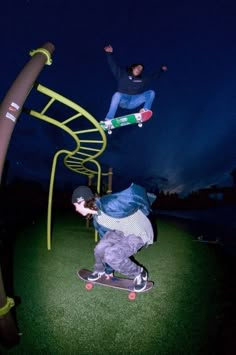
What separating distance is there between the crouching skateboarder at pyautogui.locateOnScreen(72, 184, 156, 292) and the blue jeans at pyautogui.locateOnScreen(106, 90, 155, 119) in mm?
2846

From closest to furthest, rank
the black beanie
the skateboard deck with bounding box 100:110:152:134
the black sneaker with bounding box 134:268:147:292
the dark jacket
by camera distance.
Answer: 1. the black beanie
2. the black sneaker with bounding box 134:268:147:292
3. the skateboard deck with bounding box 100:110:152:134
4. the dark jacket

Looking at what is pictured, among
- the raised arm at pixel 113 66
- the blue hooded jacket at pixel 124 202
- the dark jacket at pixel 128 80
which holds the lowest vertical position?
the blue hooded jacket at pixel 124 202

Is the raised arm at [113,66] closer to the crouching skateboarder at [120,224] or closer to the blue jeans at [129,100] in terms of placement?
the blue jeans at [129,100]

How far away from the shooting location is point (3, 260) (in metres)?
4.65

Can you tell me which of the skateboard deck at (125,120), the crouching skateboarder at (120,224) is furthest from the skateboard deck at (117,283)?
the skateboard deck at (125,120)

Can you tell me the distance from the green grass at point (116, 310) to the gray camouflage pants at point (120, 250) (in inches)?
18.7

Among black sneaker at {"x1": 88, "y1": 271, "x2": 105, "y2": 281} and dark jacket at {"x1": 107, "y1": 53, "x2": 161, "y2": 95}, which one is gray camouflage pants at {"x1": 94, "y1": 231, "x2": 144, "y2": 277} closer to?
black sneaker at {"x1": 88, "y1": 271, "x2": 105, "y2": 281}

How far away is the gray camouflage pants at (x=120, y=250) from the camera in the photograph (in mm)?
3215

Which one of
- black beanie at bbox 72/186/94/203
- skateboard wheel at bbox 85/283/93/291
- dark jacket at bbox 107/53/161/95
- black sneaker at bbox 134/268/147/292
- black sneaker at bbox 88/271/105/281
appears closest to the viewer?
black beanie at bbox 72/186/94/203

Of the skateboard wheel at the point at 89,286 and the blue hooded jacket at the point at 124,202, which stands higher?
the blue hooded jacket at the point at 124,202

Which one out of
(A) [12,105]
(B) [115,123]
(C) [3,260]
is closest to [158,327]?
(A) [12,105]

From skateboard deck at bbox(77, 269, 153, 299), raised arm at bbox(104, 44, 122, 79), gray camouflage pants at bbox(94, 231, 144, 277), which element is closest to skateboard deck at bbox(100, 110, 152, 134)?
raised arm at bbox(104, 44, 122, 79)

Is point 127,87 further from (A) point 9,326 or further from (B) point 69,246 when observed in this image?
(A) point 9,326

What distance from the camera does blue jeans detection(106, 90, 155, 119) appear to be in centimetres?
541
